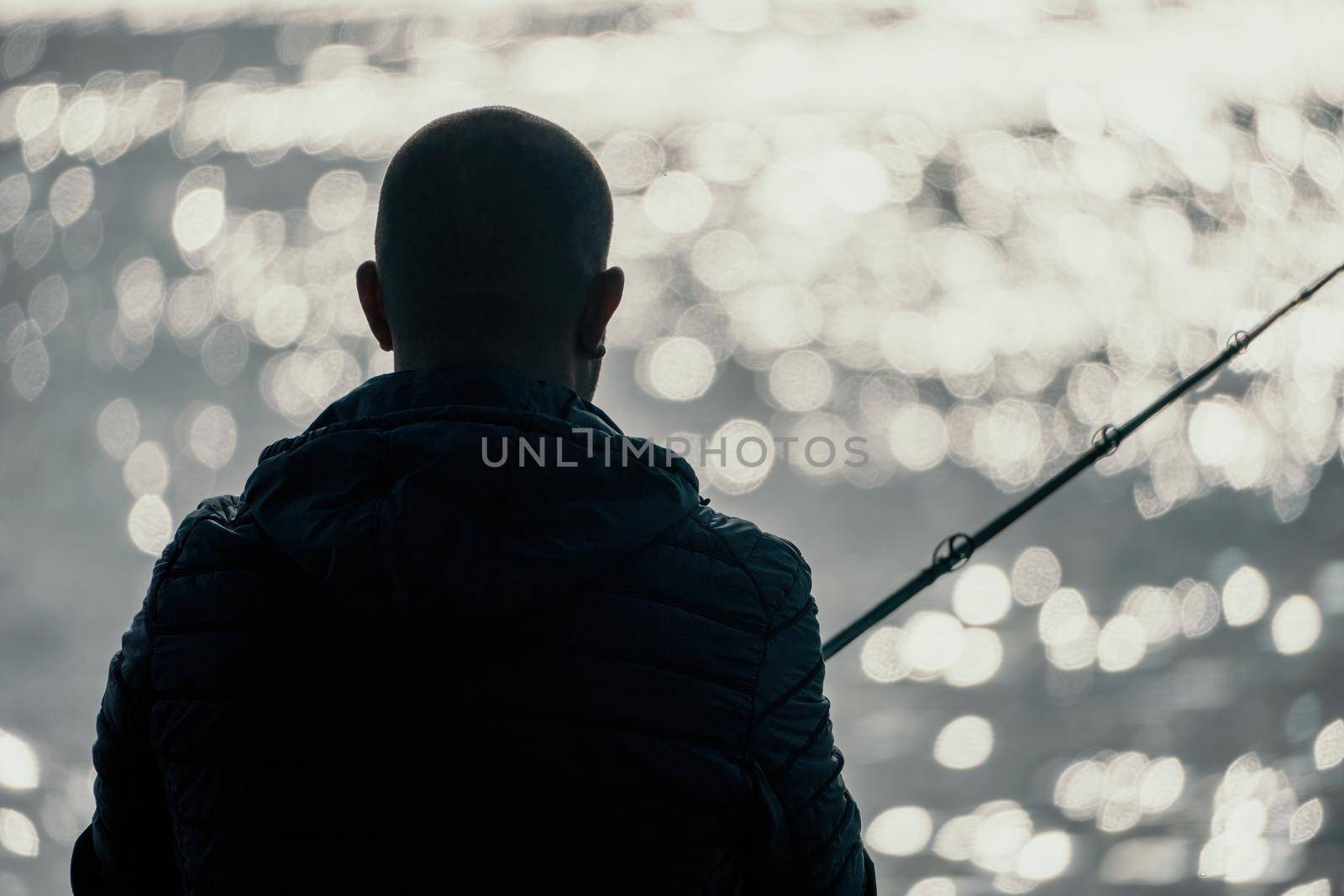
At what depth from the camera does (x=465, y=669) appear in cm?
105

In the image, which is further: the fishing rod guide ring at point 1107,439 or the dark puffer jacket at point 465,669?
the fishing rod guide ring at point 1107,439

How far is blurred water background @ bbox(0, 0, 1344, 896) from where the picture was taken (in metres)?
7.59

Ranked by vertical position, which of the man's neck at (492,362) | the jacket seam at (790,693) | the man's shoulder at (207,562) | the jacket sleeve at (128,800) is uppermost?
the man's neck at (492,362)

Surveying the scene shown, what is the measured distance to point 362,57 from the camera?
20.6 metres

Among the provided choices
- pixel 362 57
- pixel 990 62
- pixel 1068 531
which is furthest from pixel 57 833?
pixel 990 62

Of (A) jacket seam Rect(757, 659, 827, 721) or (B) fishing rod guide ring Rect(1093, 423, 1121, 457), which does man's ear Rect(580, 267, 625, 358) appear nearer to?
(A) jacket seam Rect(757, 659, 827, 721)

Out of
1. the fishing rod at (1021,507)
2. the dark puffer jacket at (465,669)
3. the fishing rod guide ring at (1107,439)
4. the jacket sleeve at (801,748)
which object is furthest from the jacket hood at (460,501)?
the fishing rod guide ring at (1107,439)

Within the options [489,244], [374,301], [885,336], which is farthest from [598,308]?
[885,336]

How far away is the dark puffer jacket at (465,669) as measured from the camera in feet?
3.44

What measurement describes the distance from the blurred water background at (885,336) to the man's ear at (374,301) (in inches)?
20.5

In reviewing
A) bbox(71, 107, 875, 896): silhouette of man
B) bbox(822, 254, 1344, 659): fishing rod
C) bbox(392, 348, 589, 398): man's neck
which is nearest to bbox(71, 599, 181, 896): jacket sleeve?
bbox(71, 107, 875, 896): silhouette of man

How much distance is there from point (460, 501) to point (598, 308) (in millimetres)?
294

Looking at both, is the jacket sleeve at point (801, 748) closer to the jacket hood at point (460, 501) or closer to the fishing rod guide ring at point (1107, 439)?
the jacket hood at point (460, 501)

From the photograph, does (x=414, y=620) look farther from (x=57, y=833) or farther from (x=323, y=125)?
(x=323, y=125)
